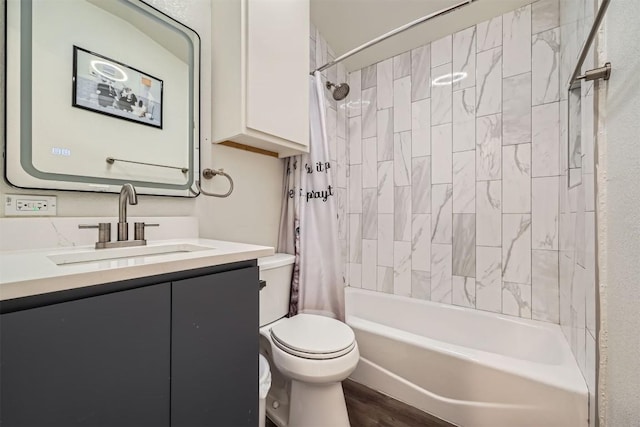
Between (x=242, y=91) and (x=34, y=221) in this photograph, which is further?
(x=242, y=91)

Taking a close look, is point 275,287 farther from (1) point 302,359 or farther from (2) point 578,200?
(2) point 578,200

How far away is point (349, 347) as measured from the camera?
115 cm

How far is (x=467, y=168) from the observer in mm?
1792

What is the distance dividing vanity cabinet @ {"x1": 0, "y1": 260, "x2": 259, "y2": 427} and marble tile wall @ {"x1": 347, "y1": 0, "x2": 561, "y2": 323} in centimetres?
150

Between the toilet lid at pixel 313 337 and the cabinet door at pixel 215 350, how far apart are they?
330mm

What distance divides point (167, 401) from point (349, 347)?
735 millimetres

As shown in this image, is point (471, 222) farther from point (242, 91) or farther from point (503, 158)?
point (242, 91)

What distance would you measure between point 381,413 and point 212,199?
1.41 metres

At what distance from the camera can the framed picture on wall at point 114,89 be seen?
0.95m

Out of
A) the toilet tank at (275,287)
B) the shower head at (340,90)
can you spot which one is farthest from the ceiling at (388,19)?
the toilet tank at (275,287)

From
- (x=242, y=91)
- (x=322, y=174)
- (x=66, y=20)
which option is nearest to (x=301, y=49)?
(x=242, y=91)

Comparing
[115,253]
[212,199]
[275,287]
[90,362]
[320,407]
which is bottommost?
[320,407]

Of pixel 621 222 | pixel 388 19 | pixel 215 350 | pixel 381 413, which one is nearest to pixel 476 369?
pixel 381 413

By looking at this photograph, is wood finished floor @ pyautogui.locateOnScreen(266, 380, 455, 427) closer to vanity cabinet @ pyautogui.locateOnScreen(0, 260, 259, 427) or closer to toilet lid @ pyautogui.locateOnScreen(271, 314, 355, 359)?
toilet lid @ pyautogui.locateOnScreen(271, 314, 355, 359)
